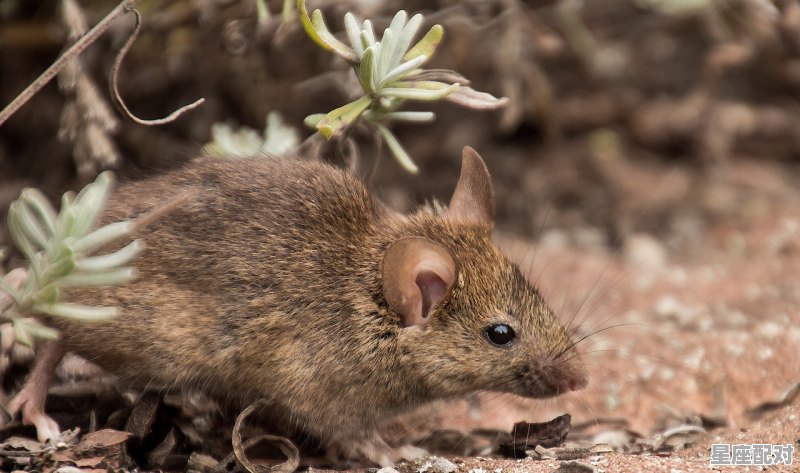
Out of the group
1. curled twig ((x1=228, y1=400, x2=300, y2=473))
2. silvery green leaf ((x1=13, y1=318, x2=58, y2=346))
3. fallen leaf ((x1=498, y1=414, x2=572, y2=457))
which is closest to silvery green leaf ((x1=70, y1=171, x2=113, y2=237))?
silvery green leaf ((x1=13, y1=318, x2=58, y2=346))

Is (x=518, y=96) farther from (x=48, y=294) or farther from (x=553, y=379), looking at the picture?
(x=48, y=294)

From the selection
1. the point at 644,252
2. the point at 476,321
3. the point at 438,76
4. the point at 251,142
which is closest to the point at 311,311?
the point at 476,321

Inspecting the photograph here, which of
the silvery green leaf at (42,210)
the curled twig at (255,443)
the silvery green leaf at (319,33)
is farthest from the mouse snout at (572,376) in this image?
the silvery green leaf at (42,210)

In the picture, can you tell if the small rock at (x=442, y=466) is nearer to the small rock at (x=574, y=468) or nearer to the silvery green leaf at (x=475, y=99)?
the small rock at (x=574, y=468)

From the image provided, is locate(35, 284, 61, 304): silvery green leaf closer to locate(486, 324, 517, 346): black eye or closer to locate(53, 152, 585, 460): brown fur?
locate(53, 152, 585, 460): brown fur

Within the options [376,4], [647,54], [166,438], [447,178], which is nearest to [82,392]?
[166,438]

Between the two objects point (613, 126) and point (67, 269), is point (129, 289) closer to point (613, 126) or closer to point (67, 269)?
point (67, 269)
